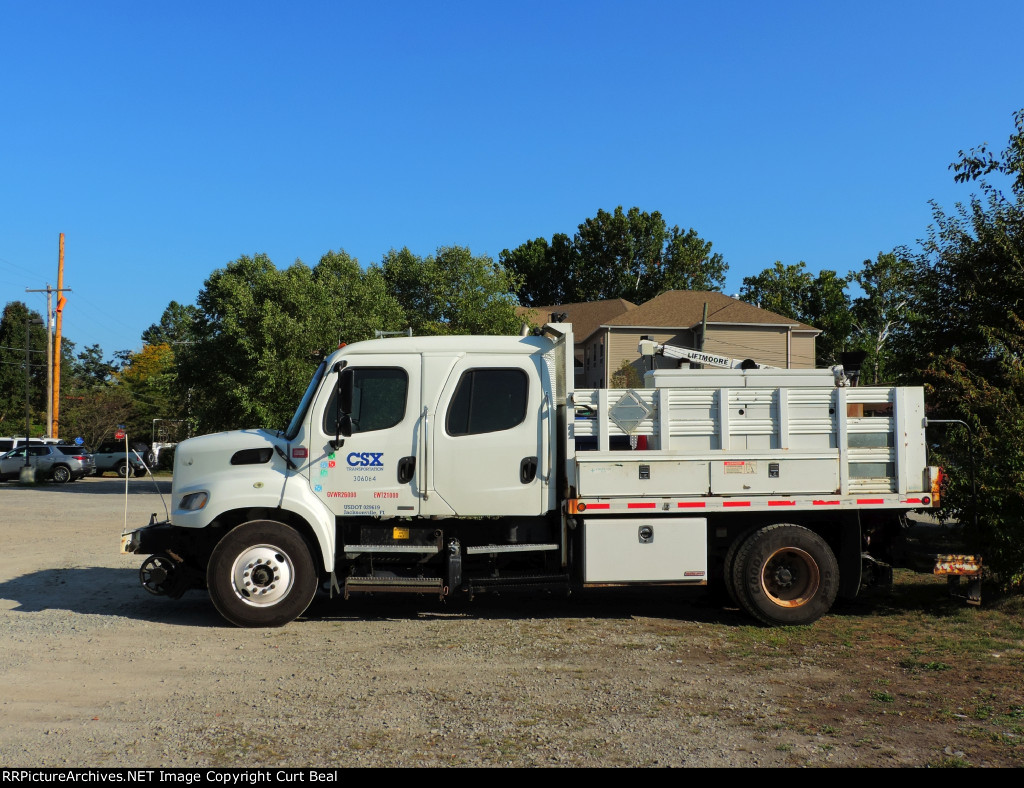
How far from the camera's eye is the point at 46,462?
36.1 metres

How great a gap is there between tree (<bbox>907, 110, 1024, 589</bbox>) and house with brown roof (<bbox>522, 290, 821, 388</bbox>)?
28.9 m

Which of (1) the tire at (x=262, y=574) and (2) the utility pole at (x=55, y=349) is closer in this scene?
(1) the tire at (x=262, y=574)

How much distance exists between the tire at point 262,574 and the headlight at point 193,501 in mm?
407

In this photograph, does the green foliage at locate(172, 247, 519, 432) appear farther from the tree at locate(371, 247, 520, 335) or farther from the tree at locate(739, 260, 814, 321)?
the tree at locate(739, 260, 814, 321)

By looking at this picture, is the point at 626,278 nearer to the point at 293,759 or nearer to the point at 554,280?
the point at 554,280

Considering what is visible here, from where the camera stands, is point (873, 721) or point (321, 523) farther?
point (321, 523)

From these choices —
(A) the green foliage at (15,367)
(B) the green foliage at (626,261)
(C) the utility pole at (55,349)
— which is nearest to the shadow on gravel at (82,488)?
(C) the utility pole at (55,349)

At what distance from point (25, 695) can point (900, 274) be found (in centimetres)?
1506

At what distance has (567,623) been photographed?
8.59m

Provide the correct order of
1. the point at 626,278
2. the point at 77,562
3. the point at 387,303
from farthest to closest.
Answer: the point at 626,278 → the point at 387,303 → the point at 77,562

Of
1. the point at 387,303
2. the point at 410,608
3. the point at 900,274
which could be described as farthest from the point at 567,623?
the point at 387,303

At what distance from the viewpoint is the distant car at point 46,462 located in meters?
35.7

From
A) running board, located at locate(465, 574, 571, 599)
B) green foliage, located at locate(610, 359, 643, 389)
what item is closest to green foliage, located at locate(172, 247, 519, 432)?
green foliage, located at locate(610, 359, 643, 389)

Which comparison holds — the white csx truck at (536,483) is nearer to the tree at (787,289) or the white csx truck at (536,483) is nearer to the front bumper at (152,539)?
the front bumper at (152,539)
